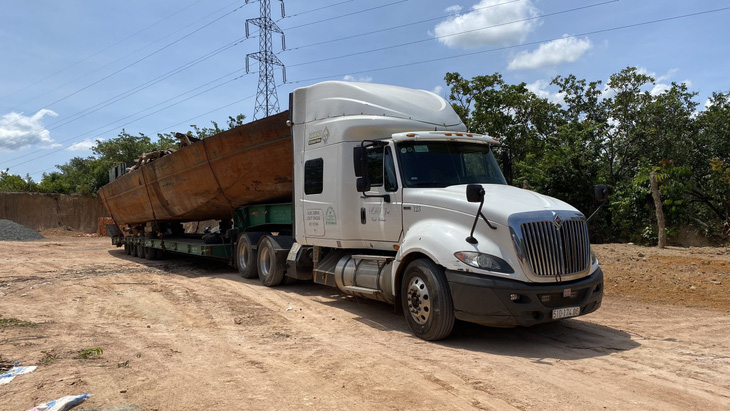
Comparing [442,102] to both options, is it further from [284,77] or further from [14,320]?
[284,77]

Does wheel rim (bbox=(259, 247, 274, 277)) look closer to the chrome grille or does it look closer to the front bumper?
the front bumper

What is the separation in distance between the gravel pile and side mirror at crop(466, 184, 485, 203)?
31.5 metres

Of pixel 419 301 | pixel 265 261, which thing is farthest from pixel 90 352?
pixel 265 261

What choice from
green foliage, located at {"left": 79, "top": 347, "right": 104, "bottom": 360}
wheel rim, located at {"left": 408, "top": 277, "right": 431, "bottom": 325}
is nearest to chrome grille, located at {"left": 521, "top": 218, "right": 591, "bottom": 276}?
wheel rim, located at {"left": 408, "top": 277, "right": 431, "bottom": 325}

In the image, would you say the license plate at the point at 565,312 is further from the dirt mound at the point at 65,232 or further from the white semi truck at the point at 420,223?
the dirt mound at the point at 65,232

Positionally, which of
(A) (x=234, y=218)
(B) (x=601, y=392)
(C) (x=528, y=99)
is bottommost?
(B) (x=601, y=392)

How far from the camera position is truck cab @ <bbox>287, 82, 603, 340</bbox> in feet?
17.9

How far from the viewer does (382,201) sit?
23.1 feet

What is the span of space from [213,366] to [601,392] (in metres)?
3.47

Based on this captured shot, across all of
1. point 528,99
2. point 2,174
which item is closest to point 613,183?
point 528,99

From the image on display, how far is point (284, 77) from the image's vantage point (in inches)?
1362

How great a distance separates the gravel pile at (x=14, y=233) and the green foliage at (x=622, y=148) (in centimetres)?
2568

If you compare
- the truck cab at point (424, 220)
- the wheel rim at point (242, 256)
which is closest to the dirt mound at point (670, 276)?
the truck cab at point (424, 220)

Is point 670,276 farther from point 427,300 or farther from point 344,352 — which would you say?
→ point 344,352
